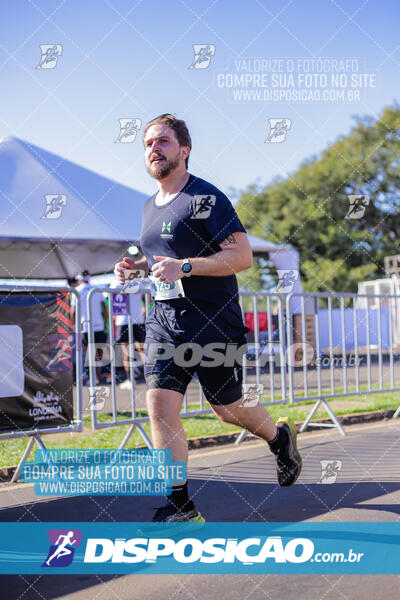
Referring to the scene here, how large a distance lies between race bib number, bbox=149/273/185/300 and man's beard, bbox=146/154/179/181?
1.86ft

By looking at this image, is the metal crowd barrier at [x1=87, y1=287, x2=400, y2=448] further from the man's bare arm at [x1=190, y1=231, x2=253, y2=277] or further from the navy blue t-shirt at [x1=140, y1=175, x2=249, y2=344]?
the man's bare arm at [x1=190, y1=231, x2=253, y2=277]

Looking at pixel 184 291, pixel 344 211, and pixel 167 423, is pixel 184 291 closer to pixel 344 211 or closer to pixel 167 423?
pixel 167 423

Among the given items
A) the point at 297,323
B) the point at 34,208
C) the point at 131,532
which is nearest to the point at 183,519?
the point at 131,532

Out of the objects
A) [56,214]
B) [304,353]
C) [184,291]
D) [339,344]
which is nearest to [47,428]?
[184,291]

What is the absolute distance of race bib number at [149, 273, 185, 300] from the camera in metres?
3.55

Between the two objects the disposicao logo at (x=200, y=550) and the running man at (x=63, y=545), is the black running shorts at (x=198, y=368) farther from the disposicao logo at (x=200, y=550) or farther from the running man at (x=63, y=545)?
the running man at (x=63, y=545)

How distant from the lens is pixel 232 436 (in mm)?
6980

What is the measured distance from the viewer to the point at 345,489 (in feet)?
14.6

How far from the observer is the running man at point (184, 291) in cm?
343

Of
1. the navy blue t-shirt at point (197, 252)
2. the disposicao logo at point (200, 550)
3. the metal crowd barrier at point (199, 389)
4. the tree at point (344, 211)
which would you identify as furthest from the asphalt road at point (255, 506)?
the tree at point (344, 211)

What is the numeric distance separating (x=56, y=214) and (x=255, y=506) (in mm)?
11212

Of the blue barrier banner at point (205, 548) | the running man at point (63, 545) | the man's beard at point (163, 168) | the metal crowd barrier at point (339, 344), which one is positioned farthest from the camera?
the metal crowd barrier at point (339, 344)

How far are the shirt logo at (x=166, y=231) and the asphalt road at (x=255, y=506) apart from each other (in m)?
1.58

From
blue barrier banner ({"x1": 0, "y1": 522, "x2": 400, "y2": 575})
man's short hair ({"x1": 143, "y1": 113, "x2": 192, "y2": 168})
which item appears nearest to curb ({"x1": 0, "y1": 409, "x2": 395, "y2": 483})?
blue barrier banner ({"x1": 0, "y1": 522, "x2": 400, "y2": 575})
